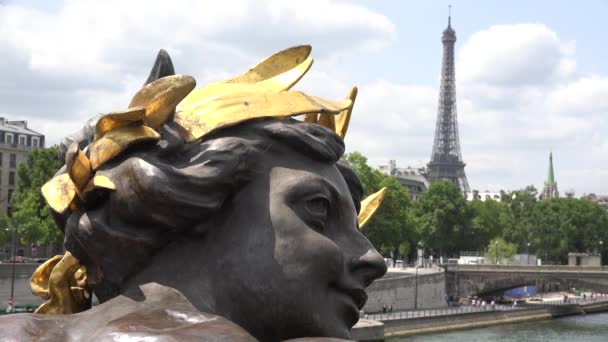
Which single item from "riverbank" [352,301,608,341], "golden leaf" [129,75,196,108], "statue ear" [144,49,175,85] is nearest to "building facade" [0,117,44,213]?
"riverbank" [352,301,608,341]

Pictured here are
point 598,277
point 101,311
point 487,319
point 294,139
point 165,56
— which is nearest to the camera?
point 101,311

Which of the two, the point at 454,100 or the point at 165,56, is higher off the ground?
the point at 454,100

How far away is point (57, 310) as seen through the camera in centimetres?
304

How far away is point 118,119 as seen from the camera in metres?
2.60

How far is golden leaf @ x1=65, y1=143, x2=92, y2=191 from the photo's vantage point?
2.60m

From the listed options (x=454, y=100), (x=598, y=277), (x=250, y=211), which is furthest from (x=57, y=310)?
(x=454, y=100)

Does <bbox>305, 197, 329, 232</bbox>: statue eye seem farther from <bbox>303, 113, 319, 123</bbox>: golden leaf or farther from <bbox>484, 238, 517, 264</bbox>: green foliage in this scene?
<bbox>484, 238, 517, 264</bbox>: green foliage

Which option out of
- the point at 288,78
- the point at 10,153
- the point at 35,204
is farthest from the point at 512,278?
the point at 288,78

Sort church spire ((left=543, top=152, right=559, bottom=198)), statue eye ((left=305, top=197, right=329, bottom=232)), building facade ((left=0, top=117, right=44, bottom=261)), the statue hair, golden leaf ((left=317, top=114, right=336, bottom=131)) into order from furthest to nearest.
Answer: church spire ((left=543, top=152, right=559, bottom=198)) → building facade ((left=0, top=117, right=44, bottom=261)) → golden leaf ((left=317, top=114, right=336, bottom=131)) → statue eye ((left=305, top=197, right=329, bottom=232)) → the statue hair

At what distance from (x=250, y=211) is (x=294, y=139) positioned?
0.90 feet

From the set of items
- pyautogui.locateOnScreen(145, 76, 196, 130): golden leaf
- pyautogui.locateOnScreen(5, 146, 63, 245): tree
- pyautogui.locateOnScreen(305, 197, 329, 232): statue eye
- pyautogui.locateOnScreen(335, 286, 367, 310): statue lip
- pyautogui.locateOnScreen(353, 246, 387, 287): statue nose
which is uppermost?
pyautogui.locateOnScreen(5, 146, 63, 245): tree

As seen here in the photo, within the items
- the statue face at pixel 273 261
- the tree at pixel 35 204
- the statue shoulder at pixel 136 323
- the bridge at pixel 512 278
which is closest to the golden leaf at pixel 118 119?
the statue face at pixel 273 261

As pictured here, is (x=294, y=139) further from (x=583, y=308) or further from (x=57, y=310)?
(x=583, y=308)

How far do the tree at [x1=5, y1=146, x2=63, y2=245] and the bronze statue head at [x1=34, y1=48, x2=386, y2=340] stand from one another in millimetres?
32852
